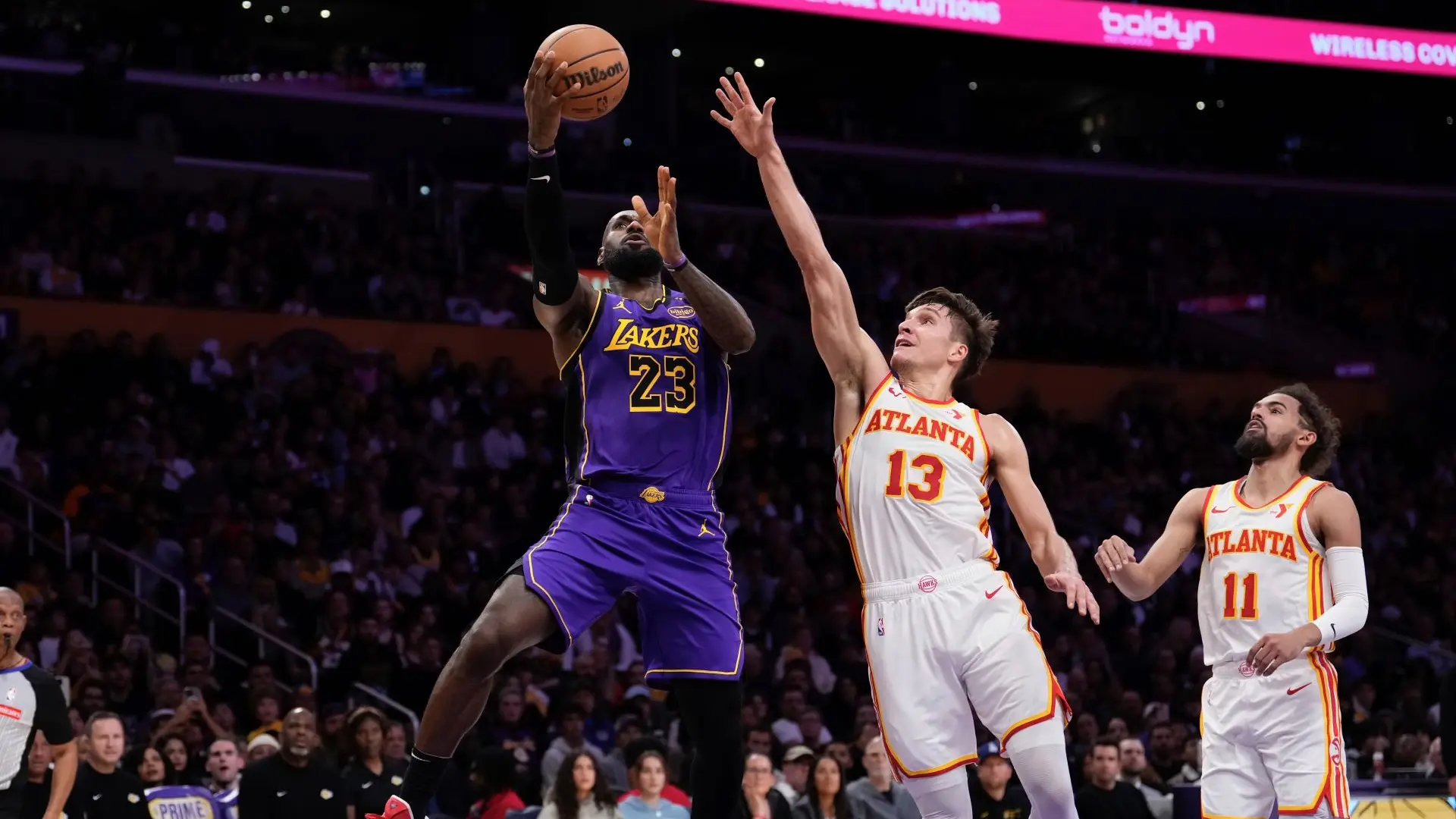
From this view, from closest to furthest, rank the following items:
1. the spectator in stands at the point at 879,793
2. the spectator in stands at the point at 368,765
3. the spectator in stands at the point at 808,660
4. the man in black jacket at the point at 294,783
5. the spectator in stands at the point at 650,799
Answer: the man in black jacket at the point at 294,783 → the spectator in stands at the point at 368,765 → the spectator in stands at the point at 650,799 → the spectator in stands at the point at 879,793 → the spectator in stands at the point at 808,660

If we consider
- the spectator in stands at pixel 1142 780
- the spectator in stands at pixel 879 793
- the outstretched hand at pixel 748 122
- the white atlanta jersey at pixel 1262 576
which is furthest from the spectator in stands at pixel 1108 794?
the outstretched hand at pixel 748 122

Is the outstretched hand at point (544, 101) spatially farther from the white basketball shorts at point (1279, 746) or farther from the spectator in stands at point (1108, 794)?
the spectator in stands at point (1108, 794)

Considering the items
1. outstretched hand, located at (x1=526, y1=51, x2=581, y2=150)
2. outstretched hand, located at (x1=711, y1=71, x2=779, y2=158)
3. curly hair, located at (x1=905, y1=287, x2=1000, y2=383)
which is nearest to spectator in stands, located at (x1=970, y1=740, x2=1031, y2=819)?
curly hair, located at (x1=905, y1=287, x2=1000, y2=383)

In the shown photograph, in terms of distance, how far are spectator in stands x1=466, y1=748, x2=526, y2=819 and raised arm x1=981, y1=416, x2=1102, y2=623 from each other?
18.3 feet

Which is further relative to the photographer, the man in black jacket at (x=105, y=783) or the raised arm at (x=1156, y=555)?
the man in black jacket at (x=105, y=783)

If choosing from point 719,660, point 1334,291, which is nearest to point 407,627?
point 719,660

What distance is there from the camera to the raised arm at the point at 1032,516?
18.7 feet

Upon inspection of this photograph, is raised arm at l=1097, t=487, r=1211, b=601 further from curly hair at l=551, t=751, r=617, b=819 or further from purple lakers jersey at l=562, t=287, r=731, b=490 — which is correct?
curly hair at l=551, t=751, r=617, b=819

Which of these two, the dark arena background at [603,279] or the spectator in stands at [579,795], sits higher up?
the dark arena background at [603,279]

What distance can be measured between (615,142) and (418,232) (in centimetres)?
457

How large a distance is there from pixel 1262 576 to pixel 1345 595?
13.5 inches

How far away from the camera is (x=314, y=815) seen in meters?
9.93

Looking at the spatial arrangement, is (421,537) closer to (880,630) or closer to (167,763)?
(167,763)

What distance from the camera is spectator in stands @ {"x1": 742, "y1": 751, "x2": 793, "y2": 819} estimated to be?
11.0 meters
